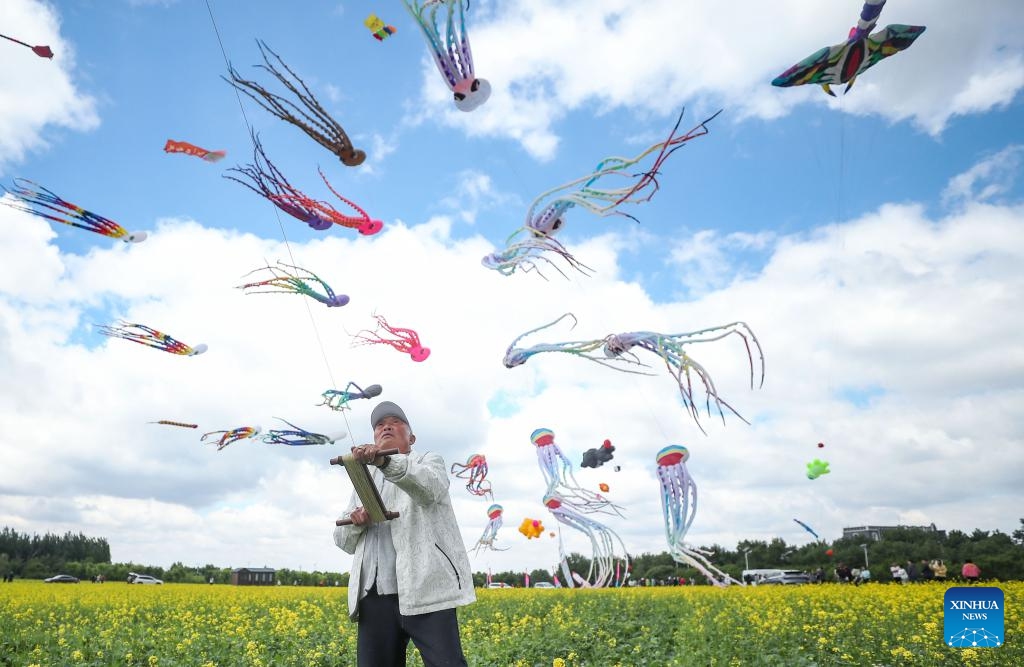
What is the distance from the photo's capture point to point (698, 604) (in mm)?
11094

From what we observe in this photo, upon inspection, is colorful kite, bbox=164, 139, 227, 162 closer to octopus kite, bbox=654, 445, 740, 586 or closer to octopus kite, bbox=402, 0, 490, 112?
octopus kite, bbox=402, 0, 490, 112

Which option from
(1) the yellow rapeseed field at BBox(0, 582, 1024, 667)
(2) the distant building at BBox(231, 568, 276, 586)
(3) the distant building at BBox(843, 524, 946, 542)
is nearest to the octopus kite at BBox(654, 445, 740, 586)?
(1) the yellow rapeseed field at BBox(0, 582, 1024, 667)

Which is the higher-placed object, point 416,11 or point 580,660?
point 416,11

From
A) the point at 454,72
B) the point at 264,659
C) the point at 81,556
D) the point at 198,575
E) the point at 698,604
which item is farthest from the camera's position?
the point at 81,556

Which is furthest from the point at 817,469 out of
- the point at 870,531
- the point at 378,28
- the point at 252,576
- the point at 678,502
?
the point at 252,576

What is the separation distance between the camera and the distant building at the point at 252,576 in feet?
109

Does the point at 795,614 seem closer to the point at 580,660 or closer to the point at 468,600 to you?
the point at 580,660

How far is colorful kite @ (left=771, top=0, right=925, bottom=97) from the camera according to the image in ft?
20.9

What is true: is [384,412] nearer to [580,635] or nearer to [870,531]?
[580,635]

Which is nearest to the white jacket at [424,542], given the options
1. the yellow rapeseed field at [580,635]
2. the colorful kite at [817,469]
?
the yellow rapeseed field at [580,635]

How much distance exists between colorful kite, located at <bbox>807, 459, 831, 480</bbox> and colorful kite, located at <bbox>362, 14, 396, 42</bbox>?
34.1 ft

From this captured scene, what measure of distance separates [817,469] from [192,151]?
11579 mm

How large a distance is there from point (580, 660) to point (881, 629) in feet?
10.4

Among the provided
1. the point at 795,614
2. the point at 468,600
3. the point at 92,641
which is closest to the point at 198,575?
the point at 92,641
